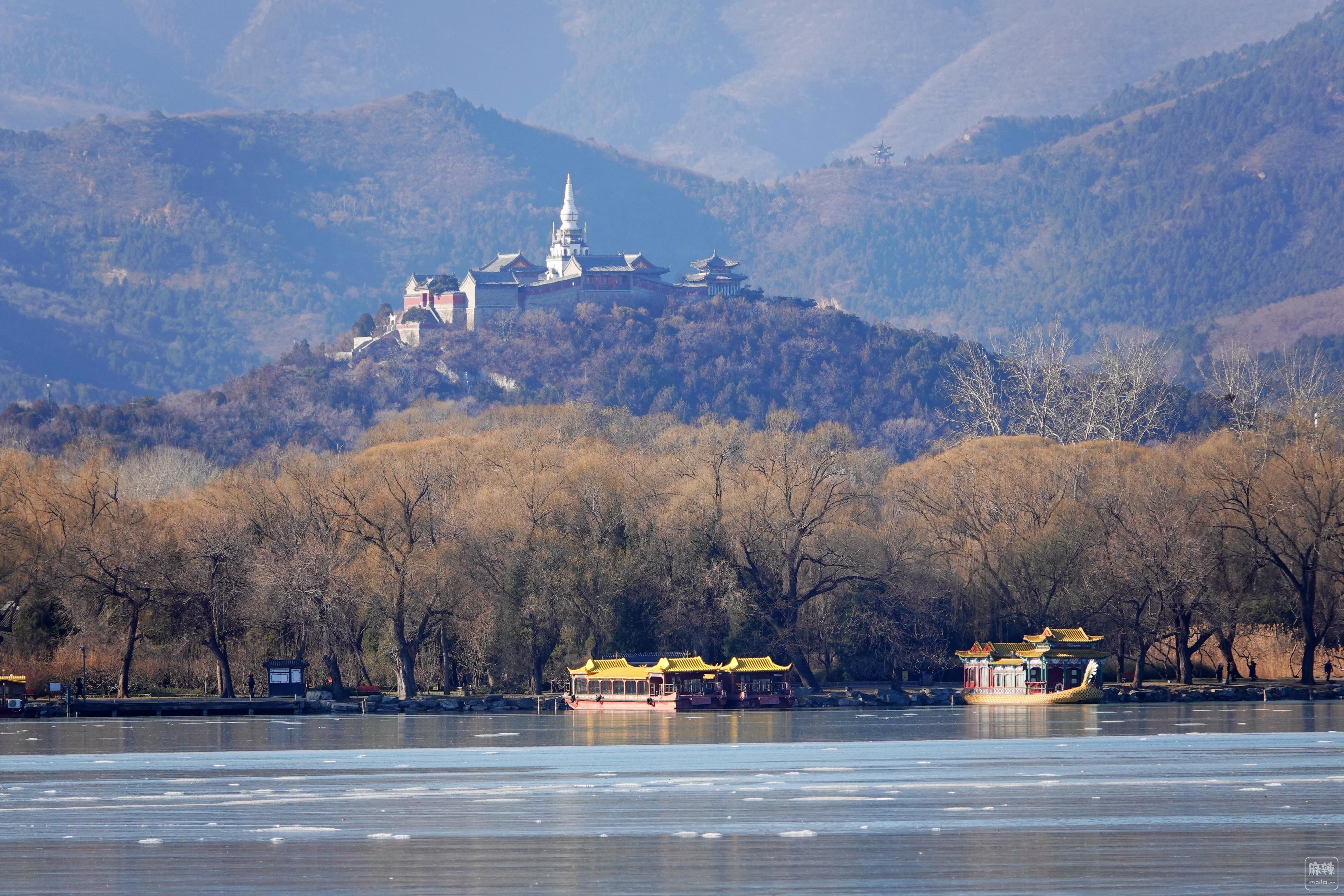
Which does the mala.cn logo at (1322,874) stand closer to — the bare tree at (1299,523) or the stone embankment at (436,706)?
the stone embankment at (436,706)

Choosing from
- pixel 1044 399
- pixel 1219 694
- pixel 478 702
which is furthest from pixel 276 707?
pixel 1044 399

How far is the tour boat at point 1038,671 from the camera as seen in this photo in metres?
70.9

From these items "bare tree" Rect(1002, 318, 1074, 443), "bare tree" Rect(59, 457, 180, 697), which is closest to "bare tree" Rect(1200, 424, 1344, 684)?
"bare tree" Rect(1002, 318, 1074, 443)

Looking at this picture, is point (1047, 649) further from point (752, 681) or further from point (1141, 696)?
point (752, 681)

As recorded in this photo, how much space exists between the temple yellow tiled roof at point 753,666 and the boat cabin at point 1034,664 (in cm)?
740

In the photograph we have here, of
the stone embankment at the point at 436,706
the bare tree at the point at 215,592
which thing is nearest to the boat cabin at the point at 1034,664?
the stone embankment at the point at 436,706

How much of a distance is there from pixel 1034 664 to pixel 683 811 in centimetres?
4142

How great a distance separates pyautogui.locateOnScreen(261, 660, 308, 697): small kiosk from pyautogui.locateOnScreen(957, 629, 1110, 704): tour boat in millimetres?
24881

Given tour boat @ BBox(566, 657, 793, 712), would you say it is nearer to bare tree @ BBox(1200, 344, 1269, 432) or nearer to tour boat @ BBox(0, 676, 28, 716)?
tour boat @ BBox(0, 676, 28, 716)

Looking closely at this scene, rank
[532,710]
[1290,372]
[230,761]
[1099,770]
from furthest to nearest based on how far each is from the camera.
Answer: [1290,372] < [532,710] < [230,761] < [1099,770]

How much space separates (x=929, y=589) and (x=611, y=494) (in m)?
13.6

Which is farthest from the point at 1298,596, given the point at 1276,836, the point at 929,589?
the point at 1276,836

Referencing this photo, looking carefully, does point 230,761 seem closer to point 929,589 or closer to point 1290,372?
point 929,589

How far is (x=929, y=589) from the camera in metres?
78.6
